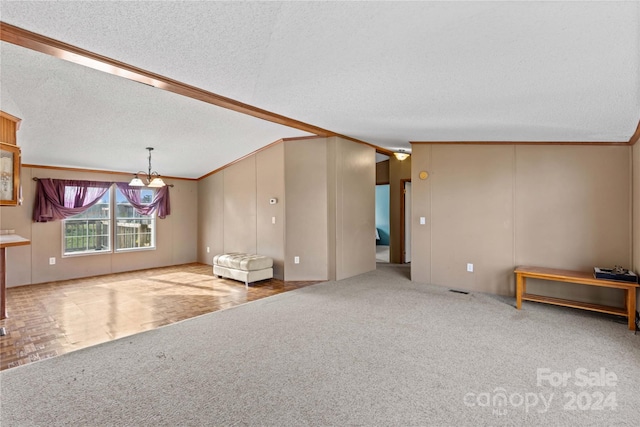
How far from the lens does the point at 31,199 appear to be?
575 cm

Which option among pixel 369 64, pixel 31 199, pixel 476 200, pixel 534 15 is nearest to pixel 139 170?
pixel 31 199

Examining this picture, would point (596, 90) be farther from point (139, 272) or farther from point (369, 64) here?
point (139, 272)

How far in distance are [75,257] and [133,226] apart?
48.3 inches

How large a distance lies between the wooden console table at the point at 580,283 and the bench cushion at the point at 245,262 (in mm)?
3803

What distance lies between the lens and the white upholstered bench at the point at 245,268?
528 cm

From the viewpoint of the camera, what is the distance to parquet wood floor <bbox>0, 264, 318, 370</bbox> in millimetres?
3050

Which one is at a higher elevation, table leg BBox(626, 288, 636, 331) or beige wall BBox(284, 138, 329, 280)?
beige wall BBox(284, 138, 329, 280)

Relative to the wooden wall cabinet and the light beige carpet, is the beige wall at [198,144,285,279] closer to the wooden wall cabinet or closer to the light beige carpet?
the light beige carpet

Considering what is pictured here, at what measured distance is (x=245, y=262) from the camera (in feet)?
17.4

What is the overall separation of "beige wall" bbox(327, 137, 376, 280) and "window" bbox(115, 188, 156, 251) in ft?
15.0

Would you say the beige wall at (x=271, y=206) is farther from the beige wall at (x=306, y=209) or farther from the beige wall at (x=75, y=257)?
the beige wall at (x=75, y=257)

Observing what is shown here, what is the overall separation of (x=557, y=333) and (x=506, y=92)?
7.91ft

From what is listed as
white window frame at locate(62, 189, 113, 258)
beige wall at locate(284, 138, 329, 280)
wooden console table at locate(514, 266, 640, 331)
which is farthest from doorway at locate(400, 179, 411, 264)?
white window frame at locate(62, 189, 113, 258)

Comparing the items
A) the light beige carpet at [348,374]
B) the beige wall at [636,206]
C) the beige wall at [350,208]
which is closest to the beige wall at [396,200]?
the beige wall at [350,208]
